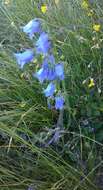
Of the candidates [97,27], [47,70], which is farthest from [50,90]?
[97,27]

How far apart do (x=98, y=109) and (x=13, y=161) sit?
1.55 ft

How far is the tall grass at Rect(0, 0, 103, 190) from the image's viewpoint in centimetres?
186

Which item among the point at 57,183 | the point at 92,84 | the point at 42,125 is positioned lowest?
the point at 57,183

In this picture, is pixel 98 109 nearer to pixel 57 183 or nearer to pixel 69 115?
pixel 69 115

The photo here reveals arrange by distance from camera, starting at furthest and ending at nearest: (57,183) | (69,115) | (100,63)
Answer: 1. (100,63)
2. (69,115)
3. (57,183)

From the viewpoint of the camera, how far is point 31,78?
221cm

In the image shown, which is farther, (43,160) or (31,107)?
(31,107)

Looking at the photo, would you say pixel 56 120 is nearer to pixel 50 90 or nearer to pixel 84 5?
pixel 50 90

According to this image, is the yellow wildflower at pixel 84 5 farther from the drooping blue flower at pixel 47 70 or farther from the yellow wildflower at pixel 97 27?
the drooping blue flower at pixel 47 70

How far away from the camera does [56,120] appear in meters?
2.12

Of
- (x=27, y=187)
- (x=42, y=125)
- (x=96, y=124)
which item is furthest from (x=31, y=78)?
(x=27, y=187)

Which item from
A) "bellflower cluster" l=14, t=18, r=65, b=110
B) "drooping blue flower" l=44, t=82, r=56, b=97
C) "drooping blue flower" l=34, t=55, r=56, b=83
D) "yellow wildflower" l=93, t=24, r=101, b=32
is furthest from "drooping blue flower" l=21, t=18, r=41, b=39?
"yellow wildflower" l=93, t=24, r=101, b=32

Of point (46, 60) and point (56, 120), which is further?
point (56, 120)

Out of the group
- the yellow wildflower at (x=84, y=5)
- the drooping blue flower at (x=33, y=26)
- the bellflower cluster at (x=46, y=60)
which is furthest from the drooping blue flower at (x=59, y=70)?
the yellow wildflower at (x=84, y=5)
